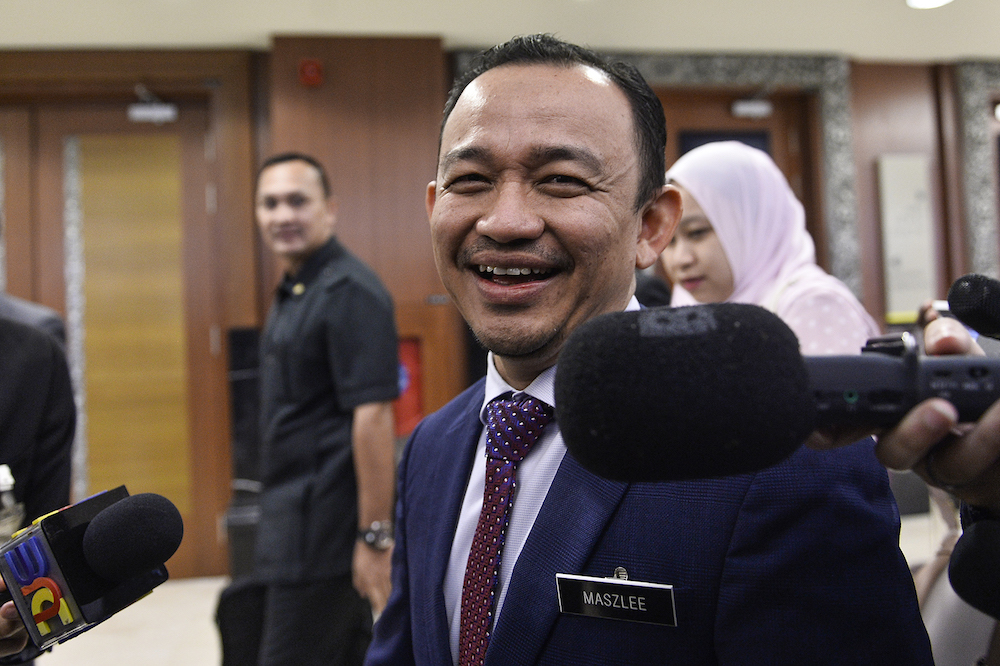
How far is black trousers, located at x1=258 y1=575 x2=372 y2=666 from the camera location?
184cm

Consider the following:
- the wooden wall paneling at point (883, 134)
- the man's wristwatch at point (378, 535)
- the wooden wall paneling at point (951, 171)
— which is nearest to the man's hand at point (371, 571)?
the man's wristwatch at point (378, 535)


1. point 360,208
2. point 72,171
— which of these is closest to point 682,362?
point 360,208

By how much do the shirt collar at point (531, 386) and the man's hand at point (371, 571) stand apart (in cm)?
111

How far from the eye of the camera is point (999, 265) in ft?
15.4

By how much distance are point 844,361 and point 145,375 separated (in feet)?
14.1

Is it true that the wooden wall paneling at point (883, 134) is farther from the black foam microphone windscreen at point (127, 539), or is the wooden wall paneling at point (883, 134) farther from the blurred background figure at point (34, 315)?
the black foam microphone windscreen at point (127, 539)

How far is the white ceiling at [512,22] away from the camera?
11.6ft

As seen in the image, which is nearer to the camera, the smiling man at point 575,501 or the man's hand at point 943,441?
the man's hand at point 943,441

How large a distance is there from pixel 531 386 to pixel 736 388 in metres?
0.49

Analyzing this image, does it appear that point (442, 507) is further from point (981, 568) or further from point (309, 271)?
point (309, 271)

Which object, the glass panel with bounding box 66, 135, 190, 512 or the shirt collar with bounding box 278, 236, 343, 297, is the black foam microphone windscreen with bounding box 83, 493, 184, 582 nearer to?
the shirt collar with bounding box 278, 236, 343, 297

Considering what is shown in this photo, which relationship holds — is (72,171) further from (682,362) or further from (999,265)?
(999,265)

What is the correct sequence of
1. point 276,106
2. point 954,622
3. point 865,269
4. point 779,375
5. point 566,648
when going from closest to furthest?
point 779,375
point 566,648
point 954,622
point 276,106
point 865,269

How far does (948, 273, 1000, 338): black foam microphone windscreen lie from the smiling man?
166 millimetres
